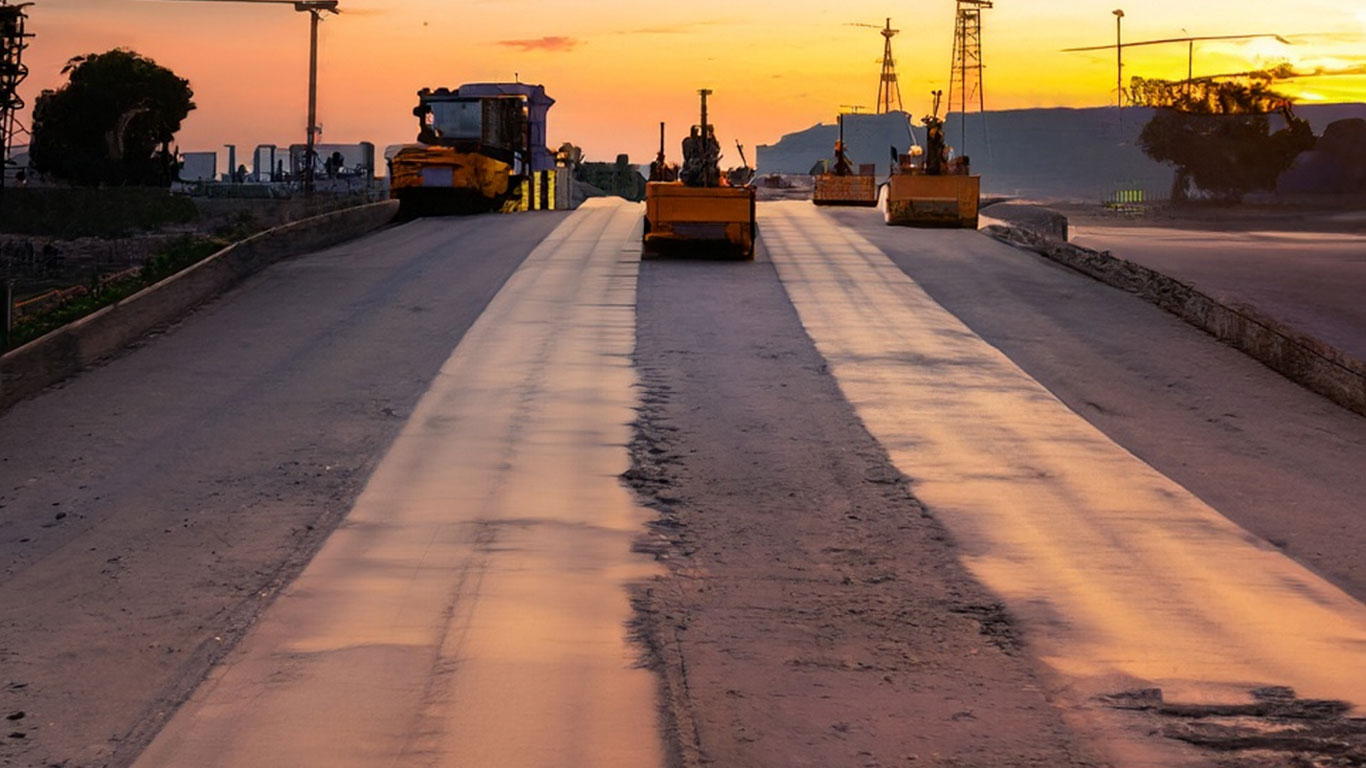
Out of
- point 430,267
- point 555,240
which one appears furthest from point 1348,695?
point 555,240

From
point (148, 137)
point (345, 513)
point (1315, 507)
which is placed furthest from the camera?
point (148, 137)

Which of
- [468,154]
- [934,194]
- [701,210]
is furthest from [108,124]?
[701,210]

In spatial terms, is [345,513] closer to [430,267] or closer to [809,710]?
[809,710]

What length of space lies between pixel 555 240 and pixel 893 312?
12.4m

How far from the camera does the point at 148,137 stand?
95.6 metres

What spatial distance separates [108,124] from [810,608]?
92681 millimetres

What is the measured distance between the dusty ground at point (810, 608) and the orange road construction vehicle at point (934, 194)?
2394 centimetres

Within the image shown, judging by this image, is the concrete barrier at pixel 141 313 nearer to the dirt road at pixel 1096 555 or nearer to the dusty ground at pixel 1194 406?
the dirt road at pixel 1096 555

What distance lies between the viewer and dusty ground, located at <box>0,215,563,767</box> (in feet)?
28.2

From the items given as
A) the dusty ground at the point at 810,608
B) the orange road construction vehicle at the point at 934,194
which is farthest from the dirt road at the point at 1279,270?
the dusty ground at the point at 810,608

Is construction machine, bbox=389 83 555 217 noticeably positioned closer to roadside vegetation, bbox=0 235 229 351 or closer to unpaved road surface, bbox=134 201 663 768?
roadside vegetation, bbox=0 235 229 351

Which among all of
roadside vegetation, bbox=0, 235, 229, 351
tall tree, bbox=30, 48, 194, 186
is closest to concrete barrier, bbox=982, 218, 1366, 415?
roadside vegetation, bbox=0, 235, 229, 351

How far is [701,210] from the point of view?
29.4 m

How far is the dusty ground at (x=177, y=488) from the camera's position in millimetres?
8602
